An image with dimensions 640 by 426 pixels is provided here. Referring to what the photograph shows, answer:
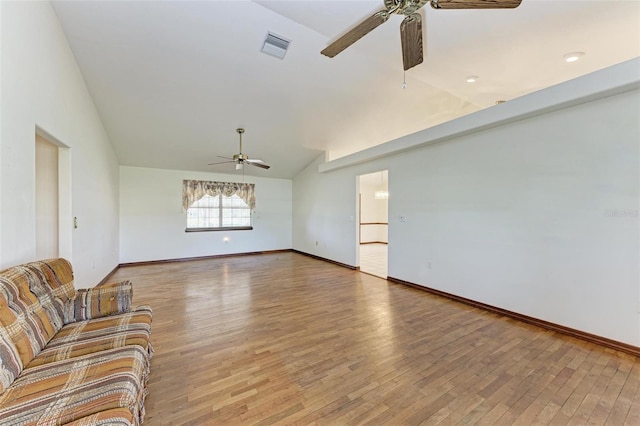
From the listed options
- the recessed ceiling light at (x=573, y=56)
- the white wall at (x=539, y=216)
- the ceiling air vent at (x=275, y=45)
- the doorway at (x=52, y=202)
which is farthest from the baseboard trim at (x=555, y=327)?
the doorway at (x=52, y=202)

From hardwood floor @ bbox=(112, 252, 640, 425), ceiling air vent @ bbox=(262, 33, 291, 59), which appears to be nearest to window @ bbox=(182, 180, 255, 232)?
hardwood floor @ bbox=(112, 252, 640, 425)

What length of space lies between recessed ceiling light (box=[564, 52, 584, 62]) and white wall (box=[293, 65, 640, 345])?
65cm

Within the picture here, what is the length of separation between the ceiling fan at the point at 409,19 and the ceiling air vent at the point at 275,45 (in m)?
1.24

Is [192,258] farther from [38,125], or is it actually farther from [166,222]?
[38,125]

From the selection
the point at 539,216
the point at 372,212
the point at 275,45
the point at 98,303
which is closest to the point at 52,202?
the point at 98,303

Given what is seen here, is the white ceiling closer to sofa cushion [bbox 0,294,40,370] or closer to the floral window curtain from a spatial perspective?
the floral window curtain

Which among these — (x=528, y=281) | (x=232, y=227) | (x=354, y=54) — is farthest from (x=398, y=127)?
(x=232, y=227)

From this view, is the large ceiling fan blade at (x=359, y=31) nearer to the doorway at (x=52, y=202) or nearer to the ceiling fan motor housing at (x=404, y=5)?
the ceiling fan motor housing at (x=404, y=5)

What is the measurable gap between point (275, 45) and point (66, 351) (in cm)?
345

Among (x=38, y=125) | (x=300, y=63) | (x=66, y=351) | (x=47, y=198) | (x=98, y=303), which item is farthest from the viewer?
(x=300, y=63)

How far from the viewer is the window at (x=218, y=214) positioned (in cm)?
709

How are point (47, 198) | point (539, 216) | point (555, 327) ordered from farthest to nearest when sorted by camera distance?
1. point (47, 198)
2. point (539, 216)
3. point (555, 327)

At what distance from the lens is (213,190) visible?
23.7ft

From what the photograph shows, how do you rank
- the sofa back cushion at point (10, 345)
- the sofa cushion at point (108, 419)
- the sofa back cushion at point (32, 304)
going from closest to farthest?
the sofa cushion at point (108, 419) < the sofa back cushion at point (10, 345) < the sofa back cushion at point (32, 304)
